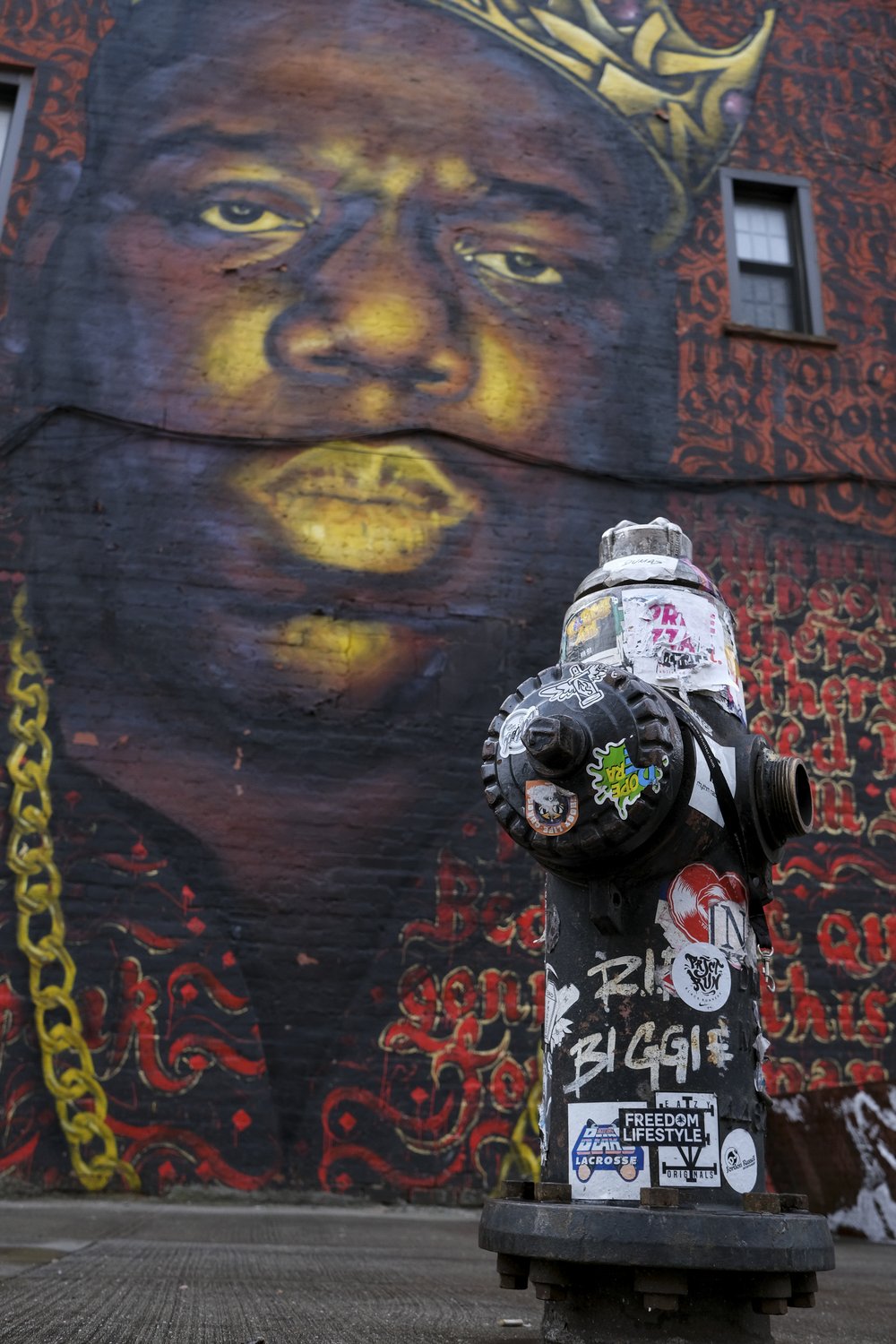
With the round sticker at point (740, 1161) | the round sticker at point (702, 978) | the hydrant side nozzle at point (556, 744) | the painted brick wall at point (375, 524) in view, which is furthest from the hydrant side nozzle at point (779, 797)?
the painted brick wall at point (375, 524)

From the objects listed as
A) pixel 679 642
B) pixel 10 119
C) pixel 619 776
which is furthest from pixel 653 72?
pixel 619 776

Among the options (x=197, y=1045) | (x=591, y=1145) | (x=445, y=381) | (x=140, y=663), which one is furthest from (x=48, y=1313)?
(x=445, y=381)

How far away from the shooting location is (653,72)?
884 centimetres

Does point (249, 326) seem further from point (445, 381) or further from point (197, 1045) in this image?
point (197, 1045)

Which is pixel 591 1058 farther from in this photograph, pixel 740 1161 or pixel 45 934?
pixel 45 934

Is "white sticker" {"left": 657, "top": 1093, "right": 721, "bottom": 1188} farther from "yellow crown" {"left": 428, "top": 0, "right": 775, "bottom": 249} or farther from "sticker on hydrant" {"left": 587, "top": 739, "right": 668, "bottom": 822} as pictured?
"yellow crown" {"left": 428, "top": 0, "right": 775, "bottom": 249}

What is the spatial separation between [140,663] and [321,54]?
462 cm

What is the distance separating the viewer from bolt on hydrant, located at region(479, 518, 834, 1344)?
6.16 ft

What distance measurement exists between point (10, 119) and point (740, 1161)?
8147 mm

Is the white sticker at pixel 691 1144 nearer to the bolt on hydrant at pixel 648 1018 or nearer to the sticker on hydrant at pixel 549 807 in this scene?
the bolt on hydrant at pixel 648 1018

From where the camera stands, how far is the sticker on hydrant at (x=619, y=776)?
203 centimetres

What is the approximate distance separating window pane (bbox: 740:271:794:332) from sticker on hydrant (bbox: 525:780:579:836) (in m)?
7.27

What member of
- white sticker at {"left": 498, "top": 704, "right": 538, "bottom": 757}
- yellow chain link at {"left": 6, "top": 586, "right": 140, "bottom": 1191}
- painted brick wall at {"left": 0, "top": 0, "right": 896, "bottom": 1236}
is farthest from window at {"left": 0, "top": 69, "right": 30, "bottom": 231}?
white sticker at {"left": 498, "top": 704, "right": 538, "bottom": 757}

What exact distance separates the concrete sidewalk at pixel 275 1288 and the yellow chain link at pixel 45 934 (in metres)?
0.95
